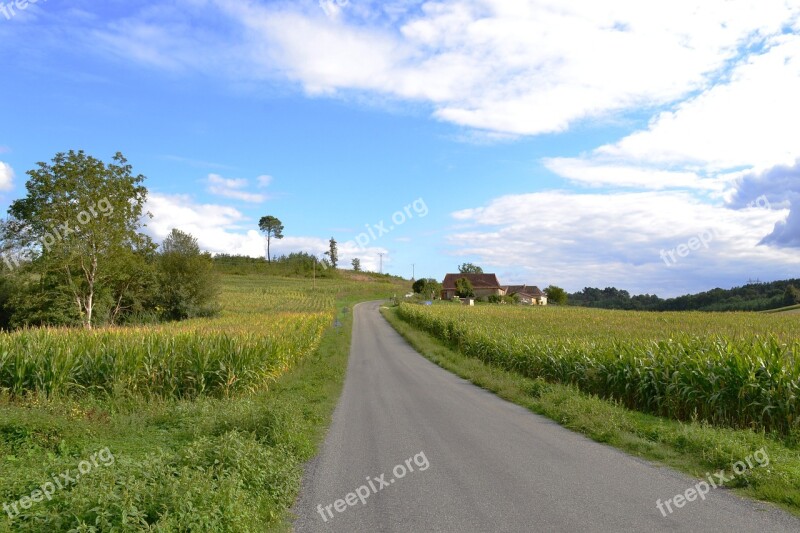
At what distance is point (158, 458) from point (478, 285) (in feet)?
377

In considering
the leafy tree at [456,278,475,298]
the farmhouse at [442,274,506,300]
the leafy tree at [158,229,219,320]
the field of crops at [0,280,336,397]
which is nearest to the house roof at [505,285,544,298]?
the farmhouse at [442,274,506,300]

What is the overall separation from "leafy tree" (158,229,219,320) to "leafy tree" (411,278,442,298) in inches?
2628

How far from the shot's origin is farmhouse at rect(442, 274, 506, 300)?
114312 millimetres

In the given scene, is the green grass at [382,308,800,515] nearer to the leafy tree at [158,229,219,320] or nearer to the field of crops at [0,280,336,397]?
the field of crops at [0,280,336,397]

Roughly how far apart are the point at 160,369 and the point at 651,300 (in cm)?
9154

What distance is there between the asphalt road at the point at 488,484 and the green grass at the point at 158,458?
20.0 inches

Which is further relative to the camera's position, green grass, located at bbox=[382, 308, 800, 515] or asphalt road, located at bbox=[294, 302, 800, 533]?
green grass, located at bbox=[382, 308, 800, 515]

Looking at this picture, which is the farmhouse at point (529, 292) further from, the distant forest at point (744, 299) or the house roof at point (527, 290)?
the distant forest at point (744, 299)

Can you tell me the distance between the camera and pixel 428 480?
686 centimetres

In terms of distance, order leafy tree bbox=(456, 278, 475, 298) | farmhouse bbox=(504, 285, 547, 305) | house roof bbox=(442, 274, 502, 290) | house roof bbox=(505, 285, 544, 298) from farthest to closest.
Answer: house roof bbox=(505, 285, 544, 298), farmhouse bbox=(504, 285, 547, 305), house roof bbox=(442, 274, 502, 290), leafy tree bbox=(456, 278, 475, 298)

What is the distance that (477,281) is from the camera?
395 feet

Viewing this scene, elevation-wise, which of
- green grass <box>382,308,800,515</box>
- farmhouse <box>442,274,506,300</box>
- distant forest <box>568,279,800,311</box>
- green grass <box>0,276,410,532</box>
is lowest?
green grass <box>382,308,800,515</box>

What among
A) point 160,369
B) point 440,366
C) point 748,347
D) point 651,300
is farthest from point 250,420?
point 651,300

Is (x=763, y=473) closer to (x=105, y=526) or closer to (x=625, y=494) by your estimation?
(x=625, y=494)
